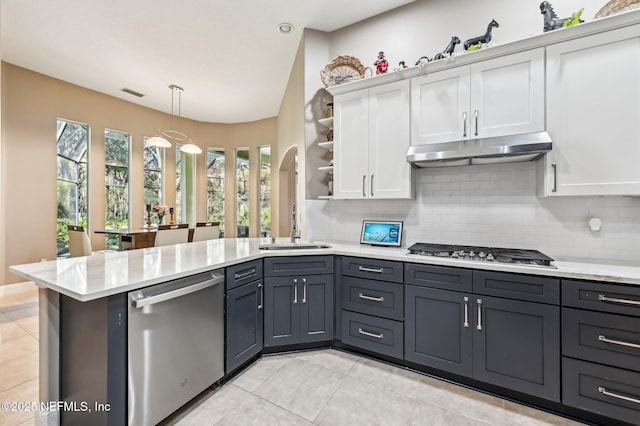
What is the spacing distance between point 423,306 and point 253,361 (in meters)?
1.46

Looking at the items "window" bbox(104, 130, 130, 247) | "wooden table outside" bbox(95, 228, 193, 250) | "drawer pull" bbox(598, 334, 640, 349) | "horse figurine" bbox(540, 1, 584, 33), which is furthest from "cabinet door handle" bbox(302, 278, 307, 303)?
"window" bbox(104, 130, 130, 247)

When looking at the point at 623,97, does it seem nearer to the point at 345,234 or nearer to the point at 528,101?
the point at 528,101

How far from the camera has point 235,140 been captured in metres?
6.95

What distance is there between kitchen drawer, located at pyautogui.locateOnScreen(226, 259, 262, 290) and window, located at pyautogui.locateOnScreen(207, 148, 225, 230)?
500cm

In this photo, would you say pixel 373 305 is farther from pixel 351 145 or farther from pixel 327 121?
pixel 327 121

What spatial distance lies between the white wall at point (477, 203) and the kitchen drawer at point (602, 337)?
26.0 inches

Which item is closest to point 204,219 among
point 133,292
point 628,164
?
point 133,292

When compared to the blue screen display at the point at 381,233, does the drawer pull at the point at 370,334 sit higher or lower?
lower

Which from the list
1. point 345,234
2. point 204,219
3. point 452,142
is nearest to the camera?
point 452,142

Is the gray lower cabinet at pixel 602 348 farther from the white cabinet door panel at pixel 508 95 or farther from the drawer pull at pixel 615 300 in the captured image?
the white cabinet door panel at pixel 508 95

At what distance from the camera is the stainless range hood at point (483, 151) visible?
1.89m

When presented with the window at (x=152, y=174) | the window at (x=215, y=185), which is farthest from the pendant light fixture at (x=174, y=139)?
the window at (x=215, y=185)

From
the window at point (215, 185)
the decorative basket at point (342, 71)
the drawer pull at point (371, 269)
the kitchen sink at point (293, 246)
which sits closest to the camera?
the drawer pull at point (371, 269)

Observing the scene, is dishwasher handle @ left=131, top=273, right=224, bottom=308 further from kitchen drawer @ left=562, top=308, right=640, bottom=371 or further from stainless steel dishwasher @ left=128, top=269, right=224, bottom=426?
kitchen drawer @ left=562, top=308, right=640, bottom=371
